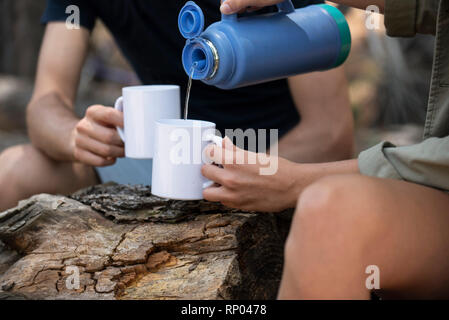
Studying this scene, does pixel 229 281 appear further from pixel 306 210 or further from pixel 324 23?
pixel 324 23

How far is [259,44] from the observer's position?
3.95ft

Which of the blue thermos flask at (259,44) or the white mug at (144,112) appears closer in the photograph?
the blue thermos flask at (259,44)

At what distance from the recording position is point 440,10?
108 centimetres

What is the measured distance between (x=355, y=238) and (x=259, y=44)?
52 cm

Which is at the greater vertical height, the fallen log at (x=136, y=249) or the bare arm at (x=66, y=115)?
the bare arm at (x=66, y=115)

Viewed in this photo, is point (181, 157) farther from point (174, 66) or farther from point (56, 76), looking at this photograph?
point (56, 76)

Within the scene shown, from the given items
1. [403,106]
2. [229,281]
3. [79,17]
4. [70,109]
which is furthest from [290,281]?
[403,106]

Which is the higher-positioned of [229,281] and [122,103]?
[122,103]

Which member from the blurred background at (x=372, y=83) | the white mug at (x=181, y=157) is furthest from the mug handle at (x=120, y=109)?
the blurred background at (x=372, y=83)

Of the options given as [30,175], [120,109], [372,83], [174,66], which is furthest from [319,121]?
[372,83]

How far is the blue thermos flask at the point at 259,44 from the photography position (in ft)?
3.85

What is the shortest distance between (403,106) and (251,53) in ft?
9.72

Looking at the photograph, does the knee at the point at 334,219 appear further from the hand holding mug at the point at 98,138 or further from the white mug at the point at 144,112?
the hand holding mug at the point at 98,138
